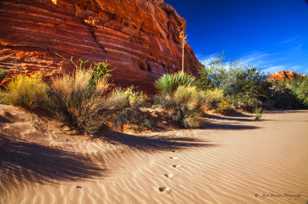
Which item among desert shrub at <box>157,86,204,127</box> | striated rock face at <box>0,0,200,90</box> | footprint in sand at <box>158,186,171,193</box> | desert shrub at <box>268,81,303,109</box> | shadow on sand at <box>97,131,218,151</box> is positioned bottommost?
footprint in sand at <box>158,186,171,193</box>

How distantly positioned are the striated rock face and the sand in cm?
1329

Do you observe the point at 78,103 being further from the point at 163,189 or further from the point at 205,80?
the point at 205,80

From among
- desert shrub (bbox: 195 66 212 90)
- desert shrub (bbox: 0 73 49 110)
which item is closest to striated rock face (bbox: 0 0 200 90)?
desert shrub (bbox: 195 66 212 90)

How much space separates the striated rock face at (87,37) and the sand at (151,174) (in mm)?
13291

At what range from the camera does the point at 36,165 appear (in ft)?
13.5

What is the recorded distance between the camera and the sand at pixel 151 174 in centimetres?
330

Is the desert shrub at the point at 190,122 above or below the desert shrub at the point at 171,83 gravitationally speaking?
below

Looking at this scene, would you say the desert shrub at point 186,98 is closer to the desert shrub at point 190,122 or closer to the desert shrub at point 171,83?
the desert shrub at point 190,122

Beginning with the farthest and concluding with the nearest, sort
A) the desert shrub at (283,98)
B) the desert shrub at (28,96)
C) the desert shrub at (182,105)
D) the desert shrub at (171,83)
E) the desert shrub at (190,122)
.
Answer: the desert shrub at (283,98)
the desert shrub at (171,83)
the desert shrub at (182,105)
the desert shrub at (190,122)
the desert shrub at (28,96)

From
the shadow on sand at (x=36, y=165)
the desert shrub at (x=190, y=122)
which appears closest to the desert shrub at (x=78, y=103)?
the shadow on sand at (x=36, y=165)

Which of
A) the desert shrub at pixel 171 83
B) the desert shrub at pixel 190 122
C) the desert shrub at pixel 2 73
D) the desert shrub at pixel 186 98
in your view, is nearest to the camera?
the desert shrub at pixel 190 122

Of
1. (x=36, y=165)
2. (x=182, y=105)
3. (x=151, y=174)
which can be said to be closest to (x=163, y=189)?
(x=151, y=174)

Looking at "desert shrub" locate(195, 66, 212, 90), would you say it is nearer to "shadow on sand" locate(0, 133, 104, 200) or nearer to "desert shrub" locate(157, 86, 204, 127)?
"desert shrub" locate(157, 86, 204, 127)

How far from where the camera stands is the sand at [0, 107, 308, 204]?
330 cm
